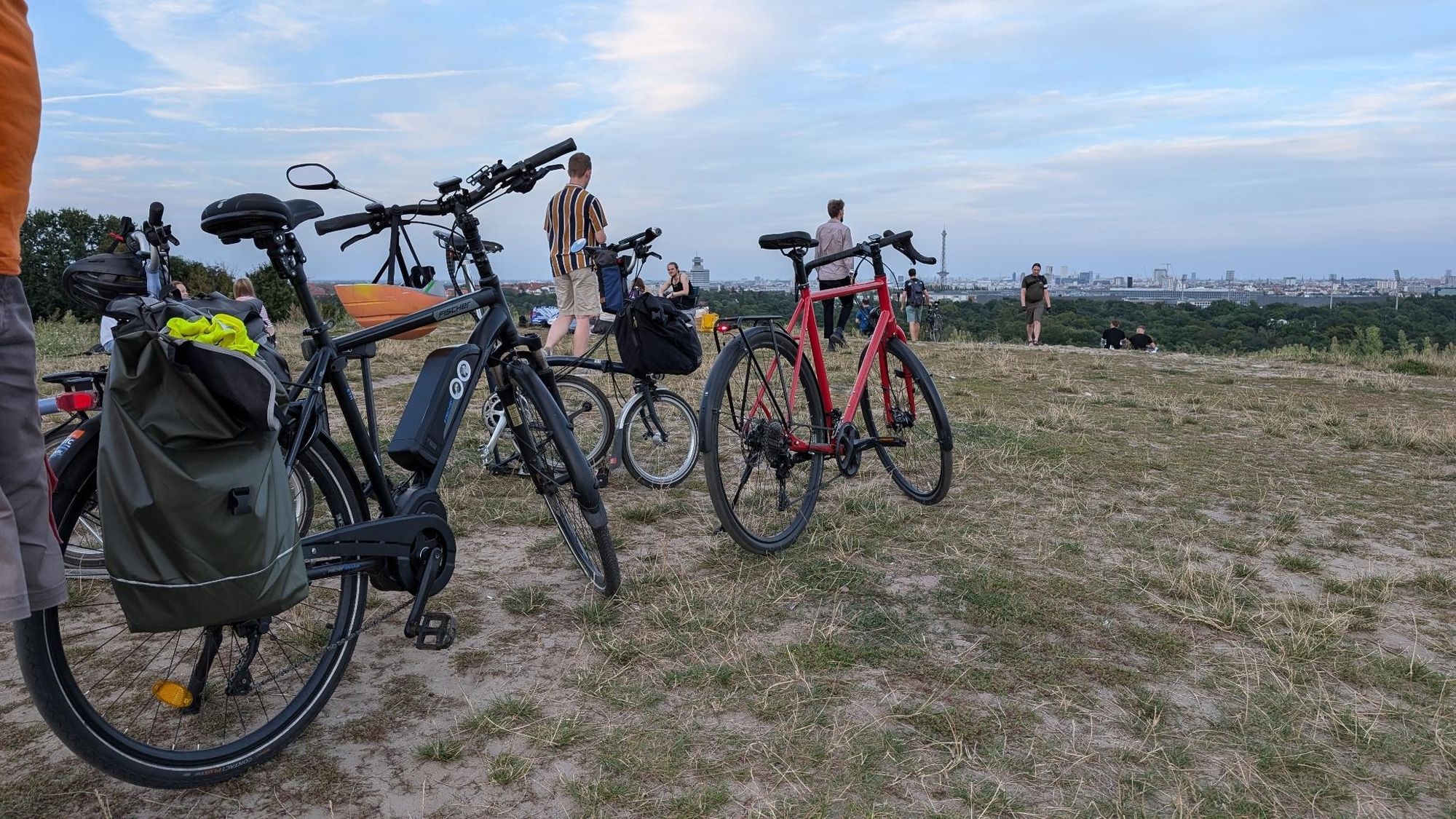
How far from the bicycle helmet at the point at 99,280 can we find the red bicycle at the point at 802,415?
209cm

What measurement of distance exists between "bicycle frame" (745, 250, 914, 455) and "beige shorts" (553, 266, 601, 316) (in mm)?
2612

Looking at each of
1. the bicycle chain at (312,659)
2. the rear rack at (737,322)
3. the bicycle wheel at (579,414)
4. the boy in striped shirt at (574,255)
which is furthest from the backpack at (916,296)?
the bicycle chain at (312,659)

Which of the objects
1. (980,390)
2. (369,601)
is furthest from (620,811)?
(980,390)

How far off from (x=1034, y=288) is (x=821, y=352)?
14961mm

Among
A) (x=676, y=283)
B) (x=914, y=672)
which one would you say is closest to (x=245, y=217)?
(x=914, y=672)

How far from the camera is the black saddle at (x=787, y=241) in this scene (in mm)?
4297

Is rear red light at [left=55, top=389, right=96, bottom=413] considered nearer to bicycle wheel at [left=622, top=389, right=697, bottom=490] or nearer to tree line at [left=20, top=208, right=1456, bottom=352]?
bicycle wheel at [left=622, top=389, right=697, bottom=490]

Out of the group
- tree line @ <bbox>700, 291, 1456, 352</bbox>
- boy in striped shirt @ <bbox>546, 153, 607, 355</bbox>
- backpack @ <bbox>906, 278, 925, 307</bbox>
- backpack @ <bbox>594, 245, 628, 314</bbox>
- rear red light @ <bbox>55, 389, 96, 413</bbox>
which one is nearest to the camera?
rear red light @ <bbox>55, 389, 96, 413</bbox>

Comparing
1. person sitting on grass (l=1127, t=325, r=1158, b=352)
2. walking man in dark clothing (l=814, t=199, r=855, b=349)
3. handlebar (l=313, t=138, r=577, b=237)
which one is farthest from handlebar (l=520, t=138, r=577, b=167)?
person sitting on grass (l=1127, t=325, r=1158, b=352)

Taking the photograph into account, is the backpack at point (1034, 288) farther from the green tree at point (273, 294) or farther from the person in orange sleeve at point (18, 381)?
the person in orange sleeve at point (18, 381)

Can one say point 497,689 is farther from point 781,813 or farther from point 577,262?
point 577,262

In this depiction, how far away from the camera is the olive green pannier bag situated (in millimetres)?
2004

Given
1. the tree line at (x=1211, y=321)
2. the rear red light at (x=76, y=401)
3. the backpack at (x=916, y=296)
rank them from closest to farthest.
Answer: the rear red light at (x=76, y=401) → the backpack at (x=916, y=296) → the tree line at (x=1211, y=321)

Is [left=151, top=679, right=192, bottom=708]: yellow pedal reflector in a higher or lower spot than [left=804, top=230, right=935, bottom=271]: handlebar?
lower
